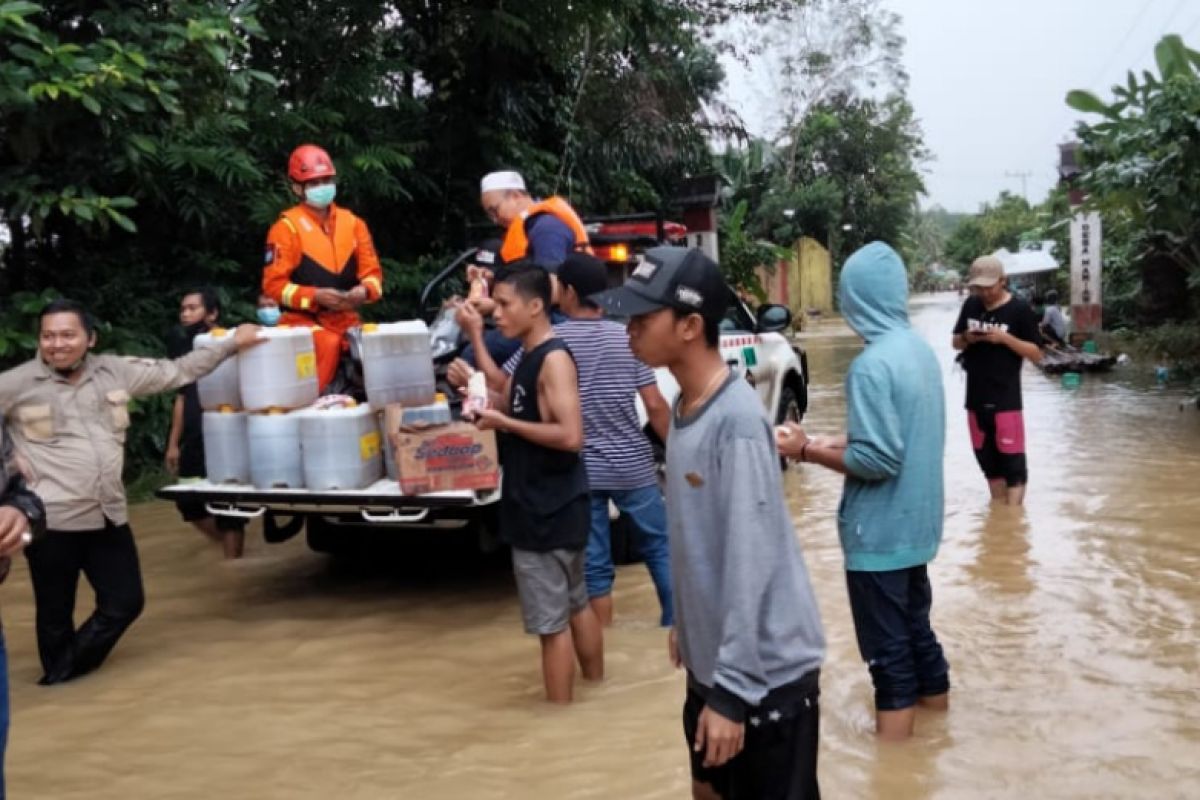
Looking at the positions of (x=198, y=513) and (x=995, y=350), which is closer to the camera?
(x=198, y=513)

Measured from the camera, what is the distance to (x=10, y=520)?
2.90 m

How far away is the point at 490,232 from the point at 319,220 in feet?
10.3

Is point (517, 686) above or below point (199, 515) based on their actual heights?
below

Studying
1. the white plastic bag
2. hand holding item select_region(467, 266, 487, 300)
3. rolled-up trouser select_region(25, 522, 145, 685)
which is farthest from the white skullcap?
rolled-up trouser select_region(25, 522, 145, 685)

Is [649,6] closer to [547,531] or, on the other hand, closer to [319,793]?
[547,531]

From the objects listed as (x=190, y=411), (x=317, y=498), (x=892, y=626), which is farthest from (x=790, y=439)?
(x=190, y=411)

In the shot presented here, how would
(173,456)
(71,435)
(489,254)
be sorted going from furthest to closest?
(173,456), (489,254), (71,435)

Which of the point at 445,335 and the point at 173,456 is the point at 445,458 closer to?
the point at 445,335

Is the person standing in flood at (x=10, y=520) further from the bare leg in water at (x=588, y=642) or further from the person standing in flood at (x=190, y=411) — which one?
the person standing in flood at (x=190, y=411)

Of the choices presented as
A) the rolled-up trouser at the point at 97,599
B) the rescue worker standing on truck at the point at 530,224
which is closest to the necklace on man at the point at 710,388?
the rescue worker standing on truck at the point at 530,224

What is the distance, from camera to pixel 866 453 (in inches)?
152

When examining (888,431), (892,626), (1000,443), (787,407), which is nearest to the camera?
(888,431)

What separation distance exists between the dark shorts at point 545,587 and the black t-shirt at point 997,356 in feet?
13.6

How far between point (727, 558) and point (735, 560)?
3cm
